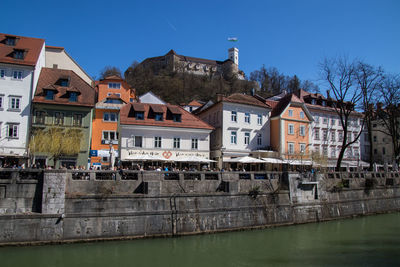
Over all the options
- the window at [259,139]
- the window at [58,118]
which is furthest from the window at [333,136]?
the window at [58,118]

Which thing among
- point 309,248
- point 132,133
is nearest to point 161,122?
point 132,133

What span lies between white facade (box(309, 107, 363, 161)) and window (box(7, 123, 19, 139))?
38.4m

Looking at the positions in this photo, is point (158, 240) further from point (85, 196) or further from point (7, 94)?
point (7, 94)

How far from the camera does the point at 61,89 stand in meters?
35.0

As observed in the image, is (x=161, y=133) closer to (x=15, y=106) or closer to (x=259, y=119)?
(x=259, y=119)

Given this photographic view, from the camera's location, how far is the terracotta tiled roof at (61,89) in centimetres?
3353

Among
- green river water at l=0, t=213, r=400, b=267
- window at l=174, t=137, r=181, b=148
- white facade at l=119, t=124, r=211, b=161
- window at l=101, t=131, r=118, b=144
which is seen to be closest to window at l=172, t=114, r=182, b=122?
white facade at l=119, t=124, r=211, b=161

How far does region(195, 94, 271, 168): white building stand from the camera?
4025 centimetres

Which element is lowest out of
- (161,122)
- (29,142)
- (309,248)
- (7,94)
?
(309,248)

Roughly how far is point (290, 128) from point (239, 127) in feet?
26.3

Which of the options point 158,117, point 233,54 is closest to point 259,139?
point 158,117

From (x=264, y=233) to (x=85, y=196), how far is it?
12570 mm

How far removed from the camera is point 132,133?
34250mm

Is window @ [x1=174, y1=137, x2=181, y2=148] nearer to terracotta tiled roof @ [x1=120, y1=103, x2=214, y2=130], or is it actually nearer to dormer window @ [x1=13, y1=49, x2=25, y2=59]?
terracotta tiled roof @ [x1=120, y1=103, x2=214, y2=130]
